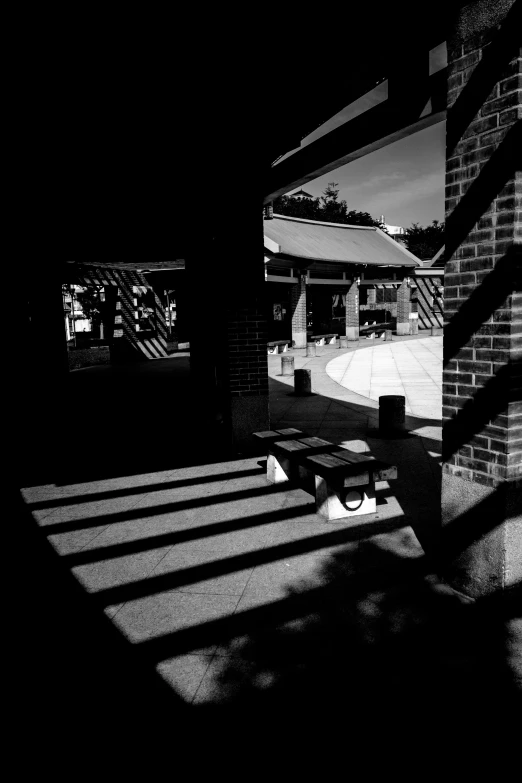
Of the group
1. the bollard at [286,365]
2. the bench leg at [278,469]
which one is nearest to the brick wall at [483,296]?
the bench leg at [278,469]

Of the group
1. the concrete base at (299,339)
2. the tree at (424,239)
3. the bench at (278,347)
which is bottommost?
the bench at (278,347)

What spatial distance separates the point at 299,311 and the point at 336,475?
1976cm

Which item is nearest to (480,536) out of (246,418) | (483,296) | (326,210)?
(483,296)

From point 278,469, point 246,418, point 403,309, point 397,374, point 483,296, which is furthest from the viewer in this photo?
point 403,309

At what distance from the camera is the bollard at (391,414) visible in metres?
7.52

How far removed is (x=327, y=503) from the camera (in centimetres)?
458

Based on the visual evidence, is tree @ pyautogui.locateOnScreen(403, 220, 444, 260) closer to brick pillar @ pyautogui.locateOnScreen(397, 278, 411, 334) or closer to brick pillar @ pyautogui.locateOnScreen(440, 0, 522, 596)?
brick pillar @ pyautogui.locateOnScreen(397, 278, 411, 334)

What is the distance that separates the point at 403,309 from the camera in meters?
30.7

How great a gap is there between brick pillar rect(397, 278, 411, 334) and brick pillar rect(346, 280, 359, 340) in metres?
5.10

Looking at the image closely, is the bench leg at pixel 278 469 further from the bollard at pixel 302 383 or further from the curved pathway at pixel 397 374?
the bollard at pixel 302 383

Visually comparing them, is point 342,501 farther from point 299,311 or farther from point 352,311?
point 352,311

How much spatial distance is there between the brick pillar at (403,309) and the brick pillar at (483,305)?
1112 inches

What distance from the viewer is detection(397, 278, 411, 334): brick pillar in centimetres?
3034

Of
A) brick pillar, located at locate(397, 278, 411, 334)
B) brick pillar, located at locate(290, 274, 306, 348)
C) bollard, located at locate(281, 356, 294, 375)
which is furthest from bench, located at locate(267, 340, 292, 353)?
brick pillar, located at locate(397, 278, 411, 334)
